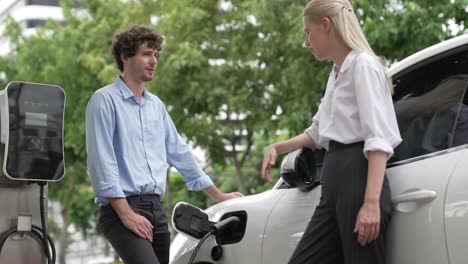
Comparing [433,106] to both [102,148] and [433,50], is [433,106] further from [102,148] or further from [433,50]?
[102,148]

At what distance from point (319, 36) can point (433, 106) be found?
1.98 feet

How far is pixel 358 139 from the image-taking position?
306 centimetres

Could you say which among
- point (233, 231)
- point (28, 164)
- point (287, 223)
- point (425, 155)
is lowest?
point (233, 231)

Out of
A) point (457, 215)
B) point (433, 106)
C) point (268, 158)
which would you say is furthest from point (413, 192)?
point (268, 158)

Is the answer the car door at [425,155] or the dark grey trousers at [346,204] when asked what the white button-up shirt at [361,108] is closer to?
the dark grey trousers at [346,204]

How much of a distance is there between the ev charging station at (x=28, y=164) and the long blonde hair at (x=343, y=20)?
5.69ft

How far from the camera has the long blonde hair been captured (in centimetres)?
312

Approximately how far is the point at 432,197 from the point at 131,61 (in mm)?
1593

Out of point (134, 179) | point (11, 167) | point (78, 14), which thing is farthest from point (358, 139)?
point (78, 14)

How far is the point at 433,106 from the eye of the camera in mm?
3475

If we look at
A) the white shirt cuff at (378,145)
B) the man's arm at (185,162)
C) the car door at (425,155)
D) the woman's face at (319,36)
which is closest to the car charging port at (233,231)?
the man's arm at (185,162)

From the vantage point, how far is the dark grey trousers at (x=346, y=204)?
3045 mm

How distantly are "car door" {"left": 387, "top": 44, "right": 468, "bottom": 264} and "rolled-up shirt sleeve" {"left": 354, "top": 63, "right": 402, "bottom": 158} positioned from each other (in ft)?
0.71

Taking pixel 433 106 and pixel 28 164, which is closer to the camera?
pixel 433 106
